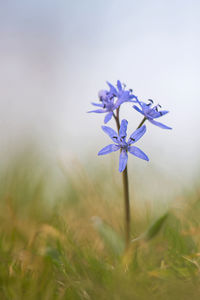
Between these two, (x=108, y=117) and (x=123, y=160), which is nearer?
(x=123, y=160)

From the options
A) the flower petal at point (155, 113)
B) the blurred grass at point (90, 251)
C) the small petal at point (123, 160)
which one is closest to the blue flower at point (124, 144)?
the small petal at point (123, 160)

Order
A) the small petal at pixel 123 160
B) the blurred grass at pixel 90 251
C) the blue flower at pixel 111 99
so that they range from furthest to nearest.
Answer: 1. the blue flower at pixel 111 99
2. the small petal at pixel 123 160
3. the blurred grass at pixel 90 251

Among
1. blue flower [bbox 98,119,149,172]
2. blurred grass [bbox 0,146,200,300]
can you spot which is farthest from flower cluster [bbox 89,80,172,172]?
blurred grass [bbox 0,146,200,300]

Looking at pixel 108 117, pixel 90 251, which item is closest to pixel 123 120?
pixel 108 117

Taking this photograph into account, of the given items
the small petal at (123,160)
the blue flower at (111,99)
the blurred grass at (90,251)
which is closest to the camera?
the blurred grass at (90,251)

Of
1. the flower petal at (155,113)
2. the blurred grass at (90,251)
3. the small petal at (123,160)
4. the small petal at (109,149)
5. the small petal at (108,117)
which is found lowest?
the blurred grass at (90,251)

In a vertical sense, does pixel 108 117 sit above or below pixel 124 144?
above

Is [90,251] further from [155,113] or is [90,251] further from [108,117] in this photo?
[155,113]

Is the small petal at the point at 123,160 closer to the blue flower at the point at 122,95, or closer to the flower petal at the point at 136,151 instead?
the flower petal at the point at 136,151

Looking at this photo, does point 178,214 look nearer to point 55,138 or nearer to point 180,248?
point 180,248
